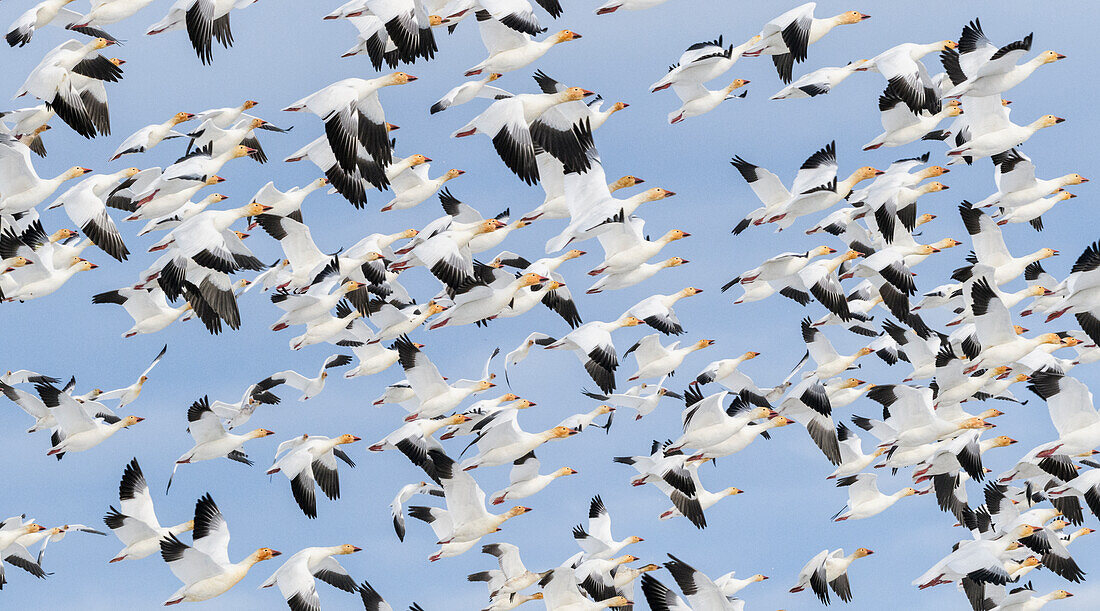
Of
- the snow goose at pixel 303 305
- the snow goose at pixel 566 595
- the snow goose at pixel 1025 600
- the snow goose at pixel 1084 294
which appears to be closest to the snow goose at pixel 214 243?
the snow goose at pixel 303 305

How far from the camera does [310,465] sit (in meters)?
26.9

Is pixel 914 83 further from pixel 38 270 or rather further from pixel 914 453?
pixel 38 270

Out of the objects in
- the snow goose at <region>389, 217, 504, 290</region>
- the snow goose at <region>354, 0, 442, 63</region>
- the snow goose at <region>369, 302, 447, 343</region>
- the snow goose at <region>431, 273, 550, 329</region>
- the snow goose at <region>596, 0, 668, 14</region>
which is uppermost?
the snow goose at <region>354, 0, 442, 63</region>

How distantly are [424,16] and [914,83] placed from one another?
7.67 metres

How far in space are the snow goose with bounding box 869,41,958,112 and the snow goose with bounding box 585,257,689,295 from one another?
5007 mm

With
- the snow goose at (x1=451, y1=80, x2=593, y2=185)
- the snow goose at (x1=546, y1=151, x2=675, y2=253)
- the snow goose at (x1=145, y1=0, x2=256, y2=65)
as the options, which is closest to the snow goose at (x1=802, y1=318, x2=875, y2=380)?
the snow goose at (x1=546, y1=151, x2=675, y2=253)

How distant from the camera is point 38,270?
28.7 metres

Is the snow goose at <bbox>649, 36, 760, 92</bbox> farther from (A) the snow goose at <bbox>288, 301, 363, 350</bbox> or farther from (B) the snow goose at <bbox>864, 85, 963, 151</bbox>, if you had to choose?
(A) the snow goose at <bbox>288, 301, 363, 350</bbox>

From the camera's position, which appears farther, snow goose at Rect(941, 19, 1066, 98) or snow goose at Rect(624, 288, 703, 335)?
snow goose at Rect(624, 288, 703, 335)

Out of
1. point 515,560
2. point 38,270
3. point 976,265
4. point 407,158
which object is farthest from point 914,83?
point 38,270

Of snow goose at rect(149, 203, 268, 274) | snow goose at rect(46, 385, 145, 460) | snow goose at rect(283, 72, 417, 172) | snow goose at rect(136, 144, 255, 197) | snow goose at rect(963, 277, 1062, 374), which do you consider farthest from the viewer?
snow goose at rect(46, 385, 145, 460)

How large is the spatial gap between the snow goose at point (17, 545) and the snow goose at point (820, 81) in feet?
45.8

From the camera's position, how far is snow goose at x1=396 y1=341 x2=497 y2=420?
27484mm

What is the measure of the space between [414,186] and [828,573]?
9.71 metres
